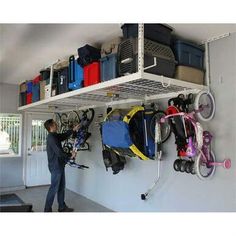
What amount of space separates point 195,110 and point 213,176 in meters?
0.78

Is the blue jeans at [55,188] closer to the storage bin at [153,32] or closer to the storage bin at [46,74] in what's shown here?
the storage bin at [46,74]

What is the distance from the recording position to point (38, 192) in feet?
18.8

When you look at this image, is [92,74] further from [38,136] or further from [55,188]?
[38,136]

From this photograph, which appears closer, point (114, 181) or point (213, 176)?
point (213, 176)

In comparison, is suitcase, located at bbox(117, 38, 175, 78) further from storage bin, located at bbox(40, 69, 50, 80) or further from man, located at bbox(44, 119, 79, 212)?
storage bin, located at bbox(40, 69, 50, 80)

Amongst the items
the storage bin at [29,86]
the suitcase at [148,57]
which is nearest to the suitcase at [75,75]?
the suitcase at [148,57]

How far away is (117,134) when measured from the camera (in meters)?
3.16

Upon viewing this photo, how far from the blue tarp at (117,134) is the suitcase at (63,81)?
95 centimetres

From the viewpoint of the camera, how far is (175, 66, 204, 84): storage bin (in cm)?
272

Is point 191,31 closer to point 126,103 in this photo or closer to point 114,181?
point 126,103

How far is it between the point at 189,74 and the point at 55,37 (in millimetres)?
1705

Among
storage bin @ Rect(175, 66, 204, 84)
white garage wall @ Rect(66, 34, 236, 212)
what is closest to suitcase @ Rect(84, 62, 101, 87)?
storage bin @ Rect(175, 66, 204, 84)

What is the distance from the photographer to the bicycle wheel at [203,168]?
2658mm
